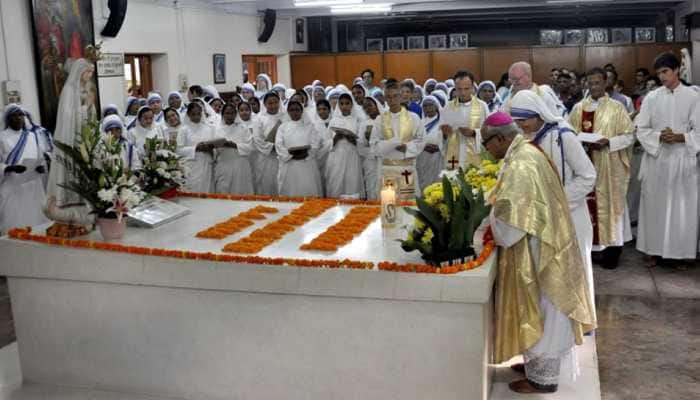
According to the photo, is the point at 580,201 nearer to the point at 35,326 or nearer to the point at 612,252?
the point at 612,252

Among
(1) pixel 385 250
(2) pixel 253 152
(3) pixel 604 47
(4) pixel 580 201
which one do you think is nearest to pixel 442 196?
(1) pixel 385 250

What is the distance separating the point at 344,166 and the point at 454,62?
36.1ft

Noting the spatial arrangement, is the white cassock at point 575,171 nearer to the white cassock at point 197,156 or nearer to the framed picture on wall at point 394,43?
the white cassock at point 197,156

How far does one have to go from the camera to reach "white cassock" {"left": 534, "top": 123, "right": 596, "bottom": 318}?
4.70 metres

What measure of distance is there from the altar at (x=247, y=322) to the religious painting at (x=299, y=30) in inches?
612

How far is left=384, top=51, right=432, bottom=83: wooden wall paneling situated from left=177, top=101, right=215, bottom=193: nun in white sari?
1137 centimetres

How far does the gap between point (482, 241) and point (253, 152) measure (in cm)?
550

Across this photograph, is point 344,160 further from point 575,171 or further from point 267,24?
point 267,24

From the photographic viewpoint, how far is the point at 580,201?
15.6 ft

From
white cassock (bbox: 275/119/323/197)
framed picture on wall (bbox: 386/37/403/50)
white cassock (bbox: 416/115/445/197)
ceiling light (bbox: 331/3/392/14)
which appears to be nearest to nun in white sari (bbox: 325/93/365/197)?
white cassock (bbox: 275/119/323/197)

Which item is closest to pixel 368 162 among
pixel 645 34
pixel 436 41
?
pixel 436 41

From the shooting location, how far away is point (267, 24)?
1747cm

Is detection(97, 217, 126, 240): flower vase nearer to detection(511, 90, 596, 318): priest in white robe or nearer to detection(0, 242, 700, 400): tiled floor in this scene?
detection(0, 242, 700, 400): tiled floor

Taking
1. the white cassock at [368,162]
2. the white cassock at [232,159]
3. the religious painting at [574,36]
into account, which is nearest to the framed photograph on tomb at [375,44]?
the religious painting at [574,36]
